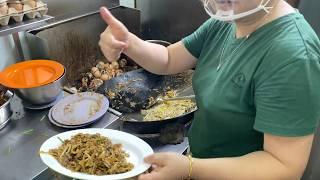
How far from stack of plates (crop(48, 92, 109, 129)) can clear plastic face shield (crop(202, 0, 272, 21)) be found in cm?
61

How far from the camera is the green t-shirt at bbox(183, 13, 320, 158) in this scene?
1.95 ft

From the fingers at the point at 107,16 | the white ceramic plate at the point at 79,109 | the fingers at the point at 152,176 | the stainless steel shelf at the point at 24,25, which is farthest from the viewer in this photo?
the stainless steel shelf at the point at 24,25

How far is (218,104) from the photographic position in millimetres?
752

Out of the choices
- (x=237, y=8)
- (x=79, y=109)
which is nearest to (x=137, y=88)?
(x=79, y=109)

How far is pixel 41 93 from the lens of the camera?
3.73ft

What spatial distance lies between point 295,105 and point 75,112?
2.63ft

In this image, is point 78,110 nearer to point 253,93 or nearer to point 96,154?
point 96,154

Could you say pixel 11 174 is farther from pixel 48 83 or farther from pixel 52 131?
pixel 48 83

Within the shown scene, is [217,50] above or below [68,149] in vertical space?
above

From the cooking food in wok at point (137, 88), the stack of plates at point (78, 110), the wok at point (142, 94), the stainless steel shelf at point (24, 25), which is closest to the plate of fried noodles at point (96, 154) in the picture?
the stack of plates at point (78, 110)

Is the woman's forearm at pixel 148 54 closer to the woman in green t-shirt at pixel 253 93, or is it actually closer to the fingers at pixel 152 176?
the woman in green t-shirt at pixel 253 93

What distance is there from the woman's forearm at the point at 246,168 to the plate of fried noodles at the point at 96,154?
17cm

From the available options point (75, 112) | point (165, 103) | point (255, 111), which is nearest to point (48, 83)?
point (75, 112)

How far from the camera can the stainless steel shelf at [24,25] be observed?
132 cm
